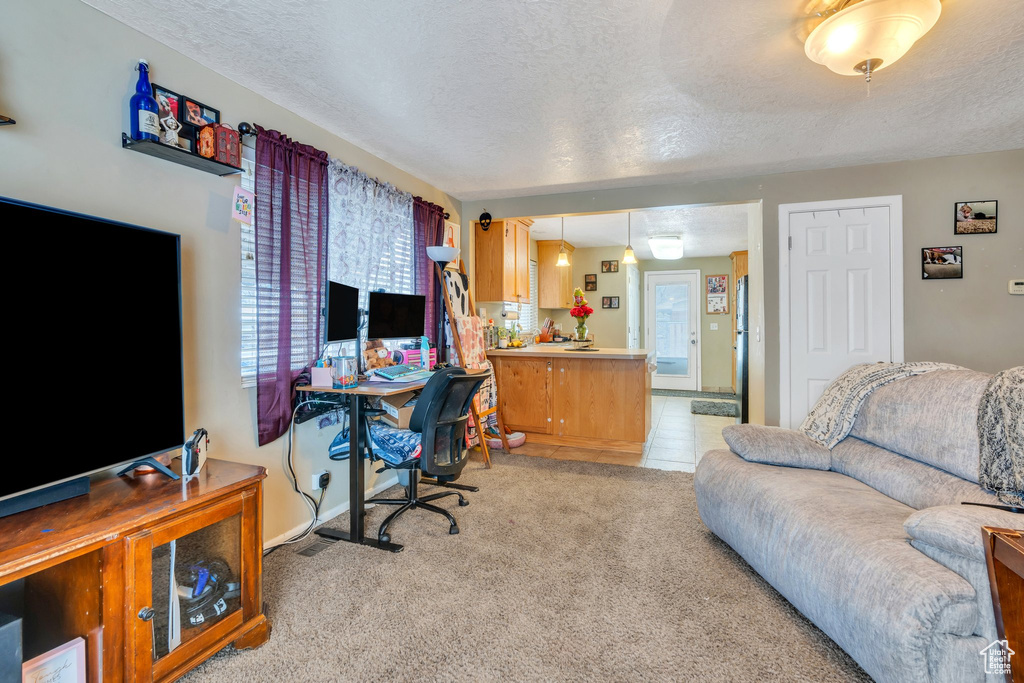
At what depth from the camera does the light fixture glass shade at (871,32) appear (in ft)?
5.01

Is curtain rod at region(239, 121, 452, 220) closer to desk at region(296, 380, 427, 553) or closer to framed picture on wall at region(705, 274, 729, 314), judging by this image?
desk at region(296, 380, 427, 553)

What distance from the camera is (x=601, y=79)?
88.6 inches

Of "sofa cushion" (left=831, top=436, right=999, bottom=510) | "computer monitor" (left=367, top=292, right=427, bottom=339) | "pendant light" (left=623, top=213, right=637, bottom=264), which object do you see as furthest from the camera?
"pendant light" (left=623, top=213, right=637, bottom=264)

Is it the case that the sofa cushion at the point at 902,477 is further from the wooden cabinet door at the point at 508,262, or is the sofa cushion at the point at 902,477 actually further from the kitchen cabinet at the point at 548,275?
the kitchen cabinet at the point at 548,275

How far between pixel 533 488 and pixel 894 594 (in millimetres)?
2247

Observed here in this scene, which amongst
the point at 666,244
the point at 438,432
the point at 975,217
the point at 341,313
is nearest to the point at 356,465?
the point at 438,432

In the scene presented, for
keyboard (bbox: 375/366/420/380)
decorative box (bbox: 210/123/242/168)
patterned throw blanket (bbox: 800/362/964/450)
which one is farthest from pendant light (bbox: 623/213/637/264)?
decorative box (bbox: 210/123/242/168)

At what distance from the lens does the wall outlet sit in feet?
9.07

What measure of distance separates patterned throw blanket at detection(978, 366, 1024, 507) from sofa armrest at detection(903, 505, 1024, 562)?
11.2 inches

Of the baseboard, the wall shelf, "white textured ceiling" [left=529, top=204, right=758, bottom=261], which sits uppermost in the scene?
"white textured ceiling" [left=529, top=204, right=758, bottom=261]

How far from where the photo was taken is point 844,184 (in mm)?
3482

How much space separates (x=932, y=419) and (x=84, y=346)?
3272mm

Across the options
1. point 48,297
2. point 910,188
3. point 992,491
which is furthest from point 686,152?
point 48,297

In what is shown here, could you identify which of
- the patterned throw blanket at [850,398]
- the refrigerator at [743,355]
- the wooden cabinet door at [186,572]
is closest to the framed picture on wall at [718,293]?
the refrigerator at [743,355]
